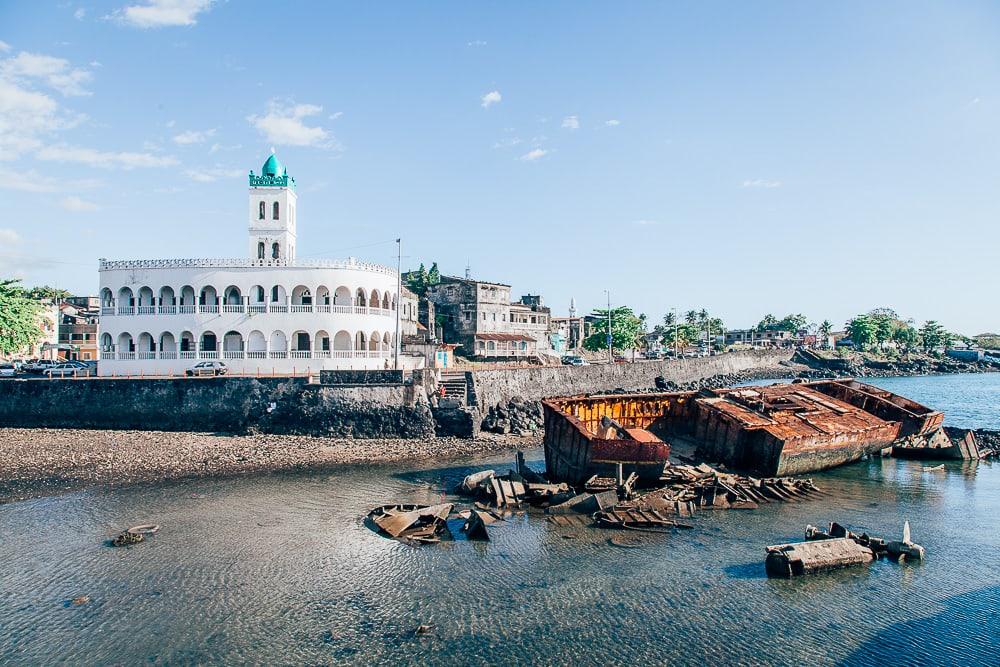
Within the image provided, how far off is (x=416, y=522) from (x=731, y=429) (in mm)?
16999

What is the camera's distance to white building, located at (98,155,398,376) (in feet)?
145

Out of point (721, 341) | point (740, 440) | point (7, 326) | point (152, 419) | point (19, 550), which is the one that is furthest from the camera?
point (721, 341)

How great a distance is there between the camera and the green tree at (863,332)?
465ft

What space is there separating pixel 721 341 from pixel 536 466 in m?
134

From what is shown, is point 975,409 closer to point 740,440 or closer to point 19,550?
point 740,440

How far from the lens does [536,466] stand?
3234cm

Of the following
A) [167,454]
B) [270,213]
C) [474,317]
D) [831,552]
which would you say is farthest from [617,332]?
[831,552]

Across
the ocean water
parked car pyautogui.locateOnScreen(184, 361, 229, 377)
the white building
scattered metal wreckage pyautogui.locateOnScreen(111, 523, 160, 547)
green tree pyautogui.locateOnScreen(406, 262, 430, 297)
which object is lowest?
the ocean water

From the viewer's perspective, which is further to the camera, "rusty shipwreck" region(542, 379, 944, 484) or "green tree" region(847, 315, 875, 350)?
"green tree" region(847, 315, 875, 350)

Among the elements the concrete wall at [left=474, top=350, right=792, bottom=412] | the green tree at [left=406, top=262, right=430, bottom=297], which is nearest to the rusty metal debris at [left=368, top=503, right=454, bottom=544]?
the concrete wall at [left=474, top=350, right=792, bottom=412]

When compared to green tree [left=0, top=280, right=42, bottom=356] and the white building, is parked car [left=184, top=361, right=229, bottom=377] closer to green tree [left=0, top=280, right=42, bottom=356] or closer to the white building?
the white building

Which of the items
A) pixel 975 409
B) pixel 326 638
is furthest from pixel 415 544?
pixel 975 409

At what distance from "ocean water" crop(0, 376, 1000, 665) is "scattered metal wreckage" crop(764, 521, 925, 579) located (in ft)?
1.27

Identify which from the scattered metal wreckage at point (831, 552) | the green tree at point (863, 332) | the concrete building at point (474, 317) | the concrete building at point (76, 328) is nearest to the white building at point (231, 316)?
the concrete building at point (474, 317)
